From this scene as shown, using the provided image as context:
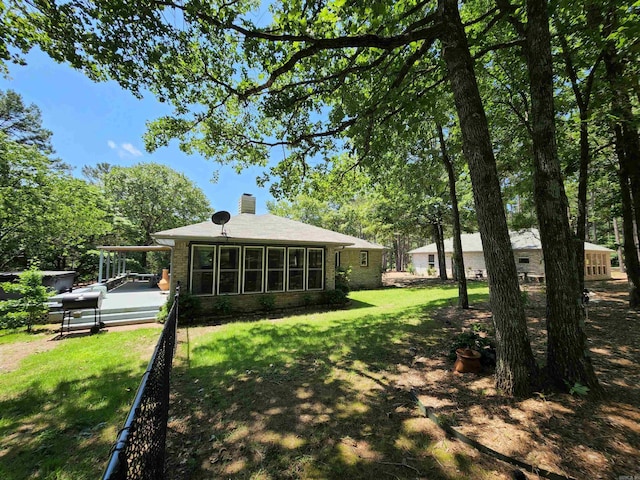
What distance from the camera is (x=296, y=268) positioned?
11.6 meters

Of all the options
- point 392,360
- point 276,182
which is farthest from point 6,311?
point 392,360

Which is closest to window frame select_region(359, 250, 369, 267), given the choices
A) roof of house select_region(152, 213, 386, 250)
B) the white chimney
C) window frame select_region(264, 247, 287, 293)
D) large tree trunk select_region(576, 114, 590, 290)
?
roof of house select_region(152, 213, 386, 250)

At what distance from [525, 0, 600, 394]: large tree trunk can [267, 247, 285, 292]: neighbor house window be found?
9.05 meters

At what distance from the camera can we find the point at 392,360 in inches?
195

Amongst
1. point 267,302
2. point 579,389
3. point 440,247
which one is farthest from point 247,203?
point 440,247

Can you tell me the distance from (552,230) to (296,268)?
931 centimetres

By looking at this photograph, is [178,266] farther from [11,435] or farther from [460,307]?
[460,307]

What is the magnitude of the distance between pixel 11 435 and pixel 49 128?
27813 mm

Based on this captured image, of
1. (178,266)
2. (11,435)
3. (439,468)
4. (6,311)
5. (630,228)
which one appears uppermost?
(630,228)

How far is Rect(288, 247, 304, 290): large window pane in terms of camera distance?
1147 cm

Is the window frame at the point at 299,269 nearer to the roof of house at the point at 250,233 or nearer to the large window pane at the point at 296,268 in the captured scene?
the large window pane at the point at 296,268

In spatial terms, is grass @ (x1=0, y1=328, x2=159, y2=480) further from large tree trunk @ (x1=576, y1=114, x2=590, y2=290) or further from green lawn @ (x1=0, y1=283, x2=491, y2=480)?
large tree trunk @ (x1=576, y1=114, x2=590, y2=290)

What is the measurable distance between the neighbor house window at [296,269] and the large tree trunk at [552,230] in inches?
358

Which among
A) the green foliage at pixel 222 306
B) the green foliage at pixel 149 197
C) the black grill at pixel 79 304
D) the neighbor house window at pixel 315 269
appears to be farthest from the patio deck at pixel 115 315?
the green foliage at pixel 149 197
